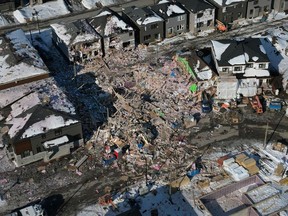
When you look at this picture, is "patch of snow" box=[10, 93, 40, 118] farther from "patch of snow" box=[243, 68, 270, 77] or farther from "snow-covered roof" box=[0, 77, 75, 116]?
"patch of snow" box=[243, 68, 270, 77]

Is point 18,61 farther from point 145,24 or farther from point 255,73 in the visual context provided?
point 255,73

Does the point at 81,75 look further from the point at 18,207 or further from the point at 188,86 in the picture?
the point at 18,207

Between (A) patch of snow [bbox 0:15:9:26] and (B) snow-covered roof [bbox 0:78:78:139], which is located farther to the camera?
(A) patch of snow [bbox 0:15:9:26]

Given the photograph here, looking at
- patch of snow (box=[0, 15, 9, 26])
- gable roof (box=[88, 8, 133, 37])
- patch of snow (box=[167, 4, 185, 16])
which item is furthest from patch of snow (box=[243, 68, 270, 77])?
patch of snow (box=[0, 15, 9, 26])

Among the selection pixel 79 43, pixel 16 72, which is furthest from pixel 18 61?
pixel 79 43

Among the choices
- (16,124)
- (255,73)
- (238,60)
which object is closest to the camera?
(16,124)

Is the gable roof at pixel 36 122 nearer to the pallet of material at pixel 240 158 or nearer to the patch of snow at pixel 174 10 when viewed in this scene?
the pallet of material at pixel 240 158
